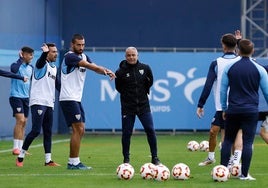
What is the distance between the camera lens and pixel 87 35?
3747 cm

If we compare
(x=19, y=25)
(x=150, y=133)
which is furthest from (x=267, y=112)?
(x=19, y=25)

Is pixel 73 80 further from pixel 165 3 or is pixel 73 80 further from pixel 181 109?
pixel 165 3

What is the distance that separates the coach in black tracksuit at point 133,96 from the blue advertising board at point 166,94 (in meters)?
13.4

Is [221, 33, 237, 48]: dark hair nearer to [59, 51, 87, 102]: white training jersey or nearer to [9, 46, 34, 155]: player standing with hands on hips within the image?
[59, 51, 87, 102]: white training jersey

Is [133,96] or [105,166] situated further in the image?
[105,166]

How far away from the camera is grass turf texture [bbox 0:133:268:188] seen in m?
13.9

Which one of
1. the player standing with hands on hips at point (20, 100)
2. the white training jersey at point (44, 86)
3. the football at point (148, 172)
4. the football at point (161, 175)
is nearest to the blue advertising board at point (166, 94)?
the player standing with hands on hips at point (20, 100)

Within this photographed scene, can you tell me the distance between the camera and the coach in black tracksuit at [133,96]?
16.5 meters

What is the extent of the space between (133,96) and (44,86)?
2.11 meters

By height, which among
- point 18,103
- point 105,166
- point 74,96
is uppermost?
point 74,96

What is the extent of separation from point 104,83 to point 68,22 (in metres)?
7.65

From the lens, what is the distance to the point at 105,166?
17.2m

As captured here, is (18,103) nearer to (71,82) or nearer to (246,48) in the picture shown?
(71,82)

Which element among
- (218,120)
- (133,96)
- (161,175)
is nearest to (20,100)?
(133,96)
